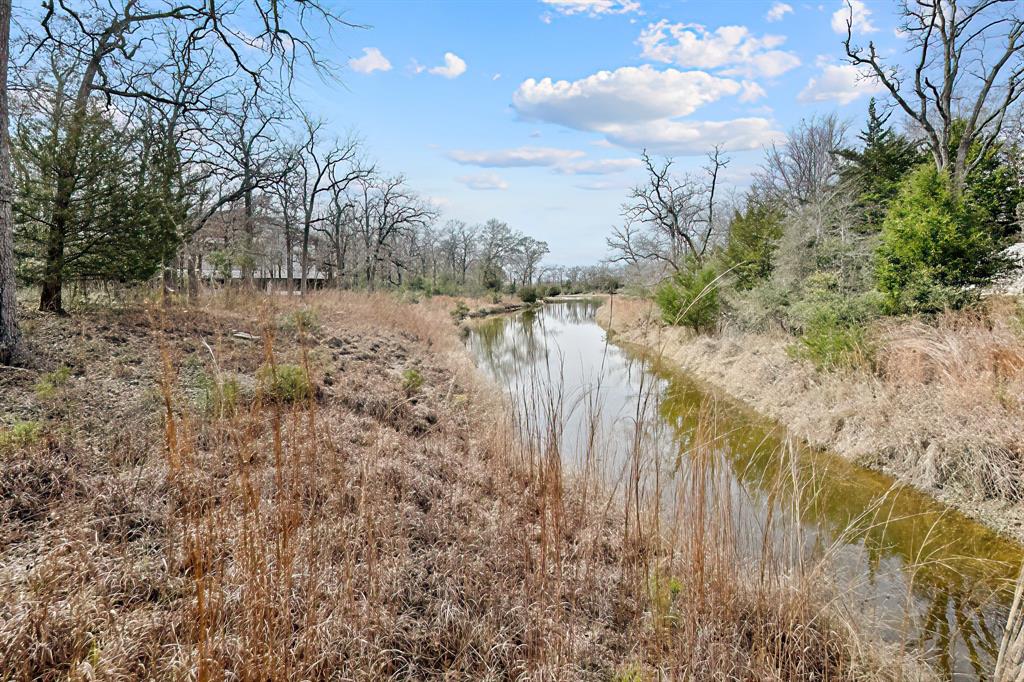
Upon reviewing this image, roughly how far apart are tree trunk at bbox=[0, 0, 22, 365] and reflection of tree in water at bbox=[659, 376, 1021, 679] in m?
6.19

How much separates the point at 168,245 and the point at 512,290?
34404mm

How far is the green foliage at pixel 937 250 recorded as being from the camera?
277 inches

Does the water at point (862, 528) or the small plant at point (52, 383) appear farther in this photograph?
the small plant at point (52, 383)

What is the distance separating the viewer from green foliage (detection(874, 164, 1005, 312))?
7.02m

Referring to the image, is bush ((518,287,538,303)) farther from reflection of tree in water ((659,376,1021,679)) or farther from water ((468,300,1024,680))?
reflection of tree in water ((659,376,1021,679))

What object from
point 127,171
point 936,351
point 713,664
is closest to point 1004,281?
point 936,351

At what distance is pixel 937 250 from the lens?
7.14 metres

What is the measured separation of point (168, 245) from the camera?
790 centimetres

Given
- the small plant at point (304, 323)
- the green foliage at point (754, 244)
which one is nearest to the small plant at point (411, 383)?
the small plant at point (304, 323)

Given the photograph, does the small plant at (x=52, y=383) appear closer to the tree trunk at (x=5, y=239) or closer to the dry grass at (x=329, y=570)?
the dry grass at (x=329, y=570)

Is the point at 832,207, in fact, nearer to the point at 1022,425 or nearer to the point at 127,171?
the point at 1022,425

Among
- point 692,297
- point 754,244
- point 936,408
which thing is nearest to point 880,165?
point 754,244

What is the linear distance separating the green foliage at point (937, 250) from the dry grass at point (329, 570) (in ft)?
21.1

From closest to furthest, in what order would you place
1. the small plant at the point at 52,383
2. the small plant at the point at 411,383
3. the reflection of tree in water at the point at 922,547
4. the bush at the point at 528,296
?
the reflection of tree in water at the point at 922,547 → the small plant at the point at 52,383 → the small plant at the point at 411,383 → the bush at the point at 528,296
